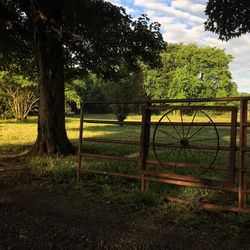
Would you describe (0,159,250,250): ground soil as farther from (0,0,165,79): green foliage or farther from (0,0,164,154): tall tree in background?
(0,0,165,79): green foliage

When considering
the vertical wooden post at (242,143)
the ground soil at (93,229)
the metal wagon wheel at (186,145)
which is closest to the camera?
the ground soil at (93,229)

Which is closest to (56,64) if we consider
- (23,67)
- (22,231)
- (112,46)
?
(112,46)

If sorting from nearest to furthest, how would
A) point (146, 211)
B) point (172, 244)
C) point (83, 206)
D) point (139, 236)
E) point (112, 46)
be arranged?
point (172, 244) < point (139, 236) < point (146, 211) < point (83, 206) < point (112, 46)

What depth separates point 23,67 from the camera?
1553cm

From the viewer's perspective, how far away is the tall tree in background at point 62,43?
34.1 feet

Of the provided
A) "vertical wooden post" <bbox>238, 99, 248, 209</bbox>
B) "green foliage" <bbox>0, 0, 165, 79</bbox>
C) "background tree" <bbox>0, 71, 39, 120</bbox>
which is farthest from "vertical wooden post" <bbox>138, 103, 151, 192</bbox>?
"background tree" <bbox>0, 71, 39, 120</bbox>

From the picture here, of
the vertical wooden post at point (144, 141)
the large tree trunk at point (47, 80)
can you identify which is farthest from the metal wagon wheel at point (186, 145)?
the large tree trunk at point (47, 80)

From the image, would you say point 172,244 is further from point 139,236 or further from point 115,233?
point 115,233

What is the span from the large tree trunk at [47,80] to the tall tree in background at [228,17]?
6.66 metres

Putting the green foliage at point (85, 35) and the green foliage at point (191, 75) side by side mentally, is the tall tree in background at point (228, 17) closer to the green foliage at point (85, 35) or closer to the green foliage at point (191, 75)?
the green foliage at point (85, 35)

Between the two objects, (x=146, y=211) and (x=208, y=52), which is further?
(x=208, y=52)

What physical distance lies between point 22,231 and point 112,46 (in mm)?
8354

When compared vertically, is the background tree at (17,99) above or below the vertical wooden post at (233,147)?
above

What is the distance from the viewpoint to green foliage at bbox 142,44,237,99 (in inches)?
3246
